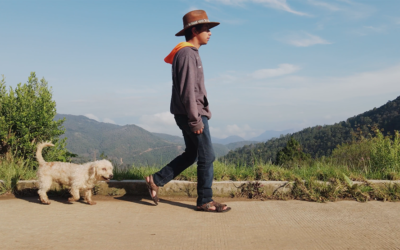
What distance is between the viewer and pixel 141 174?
592 cm

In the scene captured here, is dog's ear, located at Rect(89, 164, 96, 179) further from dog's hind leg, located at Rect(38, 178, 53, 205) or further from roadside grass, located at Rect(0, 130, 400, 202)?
roadside grass, located at Rect(0, 130, 400, 202)

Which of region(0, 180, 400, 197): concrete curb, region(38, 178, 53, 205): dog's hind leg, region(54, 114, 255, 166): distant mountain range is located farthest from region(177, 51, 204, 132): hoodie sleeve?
region(54, 114, 255, 166): distant mountain range

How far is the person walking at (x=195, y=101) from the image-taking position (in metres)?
4.18

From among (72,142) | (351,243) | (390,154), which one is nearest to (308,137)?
(390,154)

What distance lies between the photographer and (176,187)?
17.3ft

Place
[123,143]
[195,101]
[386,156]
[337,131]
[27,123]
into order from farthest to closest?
[123,143] < [337,131] < [27,123] < [386,156] < [195,101]

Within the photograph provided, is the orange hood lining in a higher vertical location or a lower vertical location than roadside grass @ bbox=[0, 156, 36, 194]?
higher

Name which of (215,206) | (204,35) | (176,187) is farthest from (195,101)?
(176,187)

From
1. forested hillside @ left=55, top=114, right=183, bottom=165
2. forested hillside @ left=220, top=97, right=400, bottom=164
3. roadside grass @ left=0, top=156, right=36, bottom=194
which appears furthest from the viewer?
forested hillside @ left=55, top=114, right=183, bottom=165

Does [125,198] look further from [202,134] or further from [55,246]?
[55,246]

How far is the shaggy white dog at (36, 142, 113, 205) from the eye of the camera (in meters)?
4.82

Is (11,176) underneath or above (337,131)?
underneath

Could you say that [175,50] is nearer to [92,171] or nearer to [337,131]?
[92,171]

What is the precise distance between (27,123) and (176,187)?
13.2 feet
